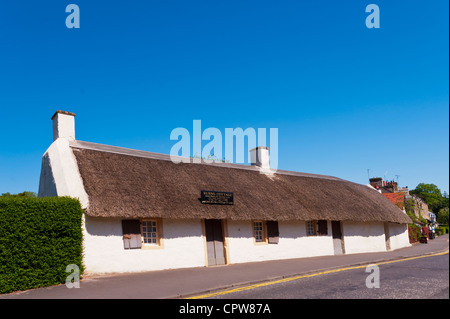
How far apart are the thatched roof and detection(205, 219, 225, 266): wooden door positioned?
33.2 inches

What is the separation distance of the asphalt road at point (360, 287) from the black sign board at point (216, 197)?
601cm

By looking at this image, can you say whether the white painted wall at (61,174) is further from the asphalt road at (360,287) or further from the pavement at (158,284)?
the asphalt road at (360,287)

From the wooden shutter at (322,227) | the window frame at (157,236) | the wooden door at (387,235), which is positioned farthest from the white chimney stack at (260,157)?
the wooden door at (387,235)

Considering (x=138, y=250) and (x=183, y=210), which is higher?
(x=183, y=210)

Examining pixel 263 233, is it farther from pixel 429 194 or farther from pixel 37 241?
pixel 429 194

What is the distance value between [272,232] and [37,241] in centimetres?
1101

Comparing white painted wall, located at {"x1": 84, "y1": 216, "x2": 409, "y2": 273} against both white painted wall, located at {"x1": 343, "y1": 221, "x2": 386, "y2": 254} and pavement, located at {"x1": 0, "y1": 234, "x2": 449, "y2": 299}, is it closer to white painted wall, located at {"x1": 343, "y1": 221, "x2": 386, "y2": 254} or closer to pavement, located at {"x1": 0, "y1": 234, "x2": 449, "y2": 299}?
white painted wall, located at {"x1": 343, "y1": 221, "x2": 386, "y2": 254}

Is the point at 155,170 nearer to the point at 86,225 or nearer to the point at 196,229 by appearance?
the point at 196,229

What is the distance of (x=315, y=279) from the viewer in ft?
37.1

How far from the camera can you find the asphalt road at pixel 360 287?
856 cm

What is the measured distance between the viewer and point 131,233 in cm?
1406

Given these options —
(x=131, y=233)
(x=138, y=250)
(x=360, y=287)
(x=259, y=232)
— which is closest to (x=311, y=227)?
(x=259, y=232)
